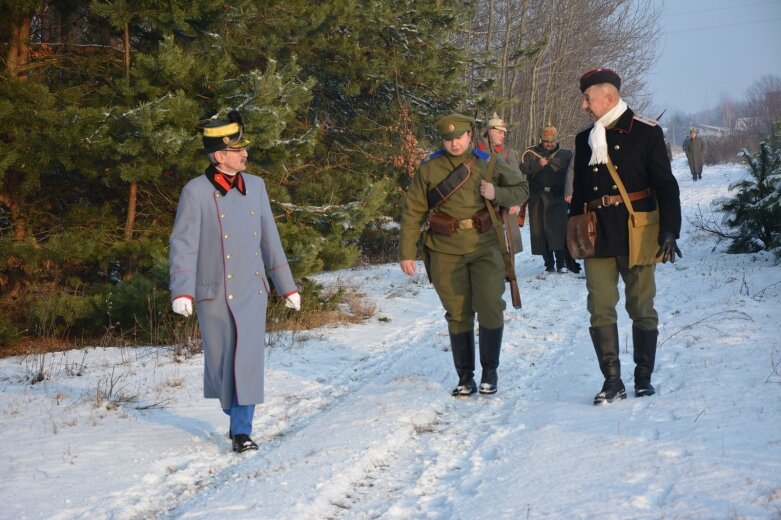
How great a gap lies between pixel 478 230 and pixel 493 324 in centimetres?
74

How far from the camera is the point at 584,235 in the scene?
5.77 m

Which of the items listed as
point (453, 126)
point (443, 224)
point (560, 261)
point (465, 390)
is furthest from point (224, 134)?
point (560, 261)

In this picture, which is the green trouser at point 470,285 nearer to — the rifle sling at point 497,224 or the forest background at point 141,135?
the rifle sling at point 497,224

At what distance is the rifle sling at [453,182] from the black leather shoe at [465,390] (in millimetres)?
1442

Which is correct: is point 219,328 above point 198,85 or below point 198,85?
below

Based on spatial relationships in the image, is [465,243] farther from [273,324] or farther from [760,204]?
[760,204]

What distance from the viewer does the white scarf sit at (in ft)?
18.6

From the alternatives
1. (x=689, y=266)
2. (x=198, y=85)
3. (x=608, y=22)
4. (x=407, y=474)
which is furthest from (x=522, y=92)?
(x=407, y=474)

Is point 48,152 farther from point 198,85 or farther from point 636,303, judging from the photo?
point 636,303

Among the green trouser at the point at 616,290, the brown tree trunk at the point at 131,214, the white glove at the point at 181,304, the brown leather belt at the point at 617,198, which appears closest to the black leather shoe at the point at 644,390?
the green trouser at the point at 616,290

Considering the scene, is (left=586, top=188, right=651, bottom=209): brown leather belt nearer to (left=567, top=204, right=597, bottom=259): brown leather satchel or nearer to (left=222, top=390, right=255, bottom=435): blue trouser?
(left=567, top=204, right=597, bottom=259): brown leather satchel

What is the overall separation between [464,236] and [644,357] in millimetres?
1601

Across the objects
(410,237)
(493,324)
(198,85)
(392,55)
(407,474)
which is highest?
(392,55)

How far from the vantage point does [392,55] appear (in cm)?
1266
